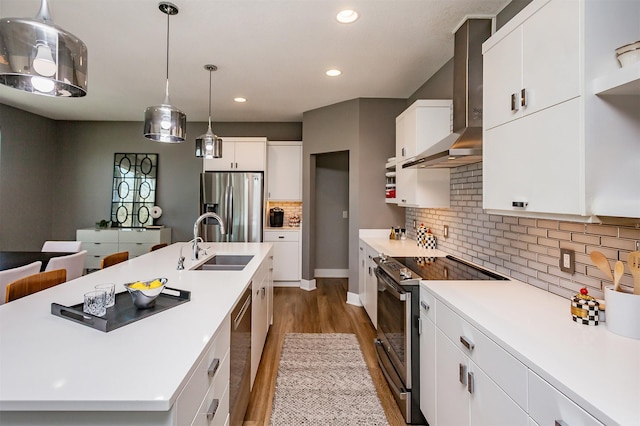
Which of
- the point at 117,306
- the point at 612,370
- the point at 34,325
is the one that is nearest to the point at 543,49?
the point at 612,370

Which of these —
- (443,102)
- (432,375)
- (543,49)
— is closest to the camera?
(543,49)

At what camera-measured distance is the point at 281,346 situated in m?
2.98

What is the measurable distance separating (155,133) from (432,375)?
7.58 feet

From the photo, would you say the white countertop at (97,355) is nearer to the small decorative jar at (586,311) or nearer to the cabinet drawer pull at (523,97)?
the small decorative jar at (586,311)

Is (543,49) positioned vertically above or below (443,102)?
below

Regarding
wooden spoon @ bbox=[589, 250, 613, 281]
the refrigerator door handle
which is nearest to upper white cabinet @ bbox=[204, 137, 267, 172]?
the refrigerator door handle

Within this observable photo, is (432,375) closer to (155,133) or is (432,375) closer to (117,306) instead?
(117,306)

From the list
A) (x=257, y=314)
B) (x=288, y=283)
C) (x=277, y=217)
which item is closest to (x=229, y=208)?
(x=277, y=217)

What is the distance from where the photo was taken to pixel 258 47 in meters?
2.88

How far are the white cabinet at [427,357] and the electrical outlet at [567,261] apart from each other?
2.20 ft

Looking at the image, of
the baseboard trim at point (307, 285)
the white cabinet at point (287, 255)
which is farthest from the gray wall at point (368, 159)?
the white cabinet at point (287, 255)

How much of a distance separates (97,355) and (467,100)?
2.44 meters

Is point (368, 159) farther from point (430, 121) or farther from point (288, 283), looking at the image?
point (288, 283)

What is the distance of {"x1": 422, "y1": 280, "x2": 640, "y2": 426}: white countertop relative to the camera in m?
0.80
